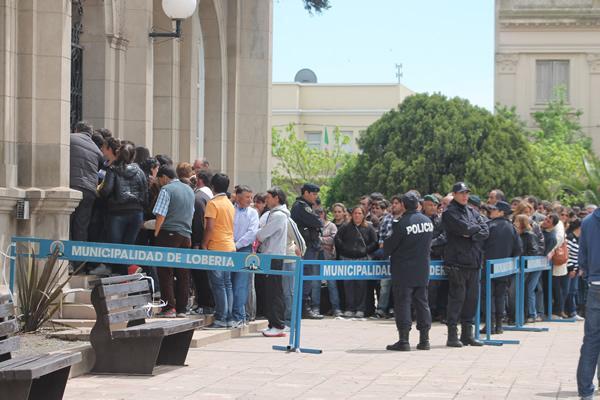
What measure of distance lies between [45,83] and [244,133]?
11.0 meters

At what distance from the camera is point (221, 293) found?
15594mm

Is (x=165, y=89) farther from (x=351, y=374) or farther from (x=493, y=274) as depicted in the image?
(x=351, y=374)

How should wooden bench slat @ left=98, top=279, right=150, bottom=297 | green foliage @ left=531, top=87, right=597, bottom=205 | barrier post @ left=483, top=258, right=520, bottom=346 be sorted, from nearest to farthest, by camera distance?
wooden bench slat @ left=98, top=279, right=150, bottom=297, barrier post @ left=483, top=258, right=520, bottom=346, green foliage @ left=531, top=87, right=597, bottom=205

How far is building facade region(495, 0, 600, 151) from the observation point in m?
76.3

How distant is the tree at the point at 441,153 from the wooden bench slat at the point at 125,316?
155 feet

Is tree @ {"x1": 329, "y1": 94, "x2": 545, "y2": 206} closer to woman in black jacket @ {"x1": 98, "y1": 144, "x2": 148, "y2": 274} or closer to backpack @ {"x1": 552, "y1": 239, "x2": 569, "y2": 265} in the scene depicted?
backpack @ {"x1": 552, "y1": 239, "x2": 569, "y2": 265}

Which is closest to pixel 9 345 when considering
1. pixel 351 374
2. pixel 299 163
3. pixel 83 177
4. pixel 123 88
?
pixel 351 374

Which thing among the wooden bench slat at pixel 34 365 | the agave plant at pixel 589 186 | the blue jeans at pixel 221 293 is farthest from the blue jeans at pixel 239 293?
the agave plant at pixel 589 186

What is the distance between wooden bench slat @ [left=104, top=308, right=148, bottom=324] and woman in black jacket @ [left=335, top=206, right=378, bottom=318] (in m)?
7.96

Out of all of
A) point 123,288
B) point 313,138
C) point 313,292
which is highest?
point 313,138

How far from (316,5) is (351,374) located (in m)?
13.4

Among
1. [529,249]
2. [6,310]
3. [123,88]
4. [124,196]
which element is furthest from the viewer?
[529,249]

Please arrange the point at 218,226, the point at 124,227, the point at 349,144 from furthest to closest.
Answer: the point at 349,144 < the point at 218,226 < the point at 124,227

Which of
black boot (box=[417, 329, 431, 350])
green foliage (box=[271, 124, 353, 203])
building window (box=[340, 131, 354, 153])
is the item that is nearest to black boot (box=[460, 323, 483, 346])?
black boot (box=[417, 329, 431, 350])
